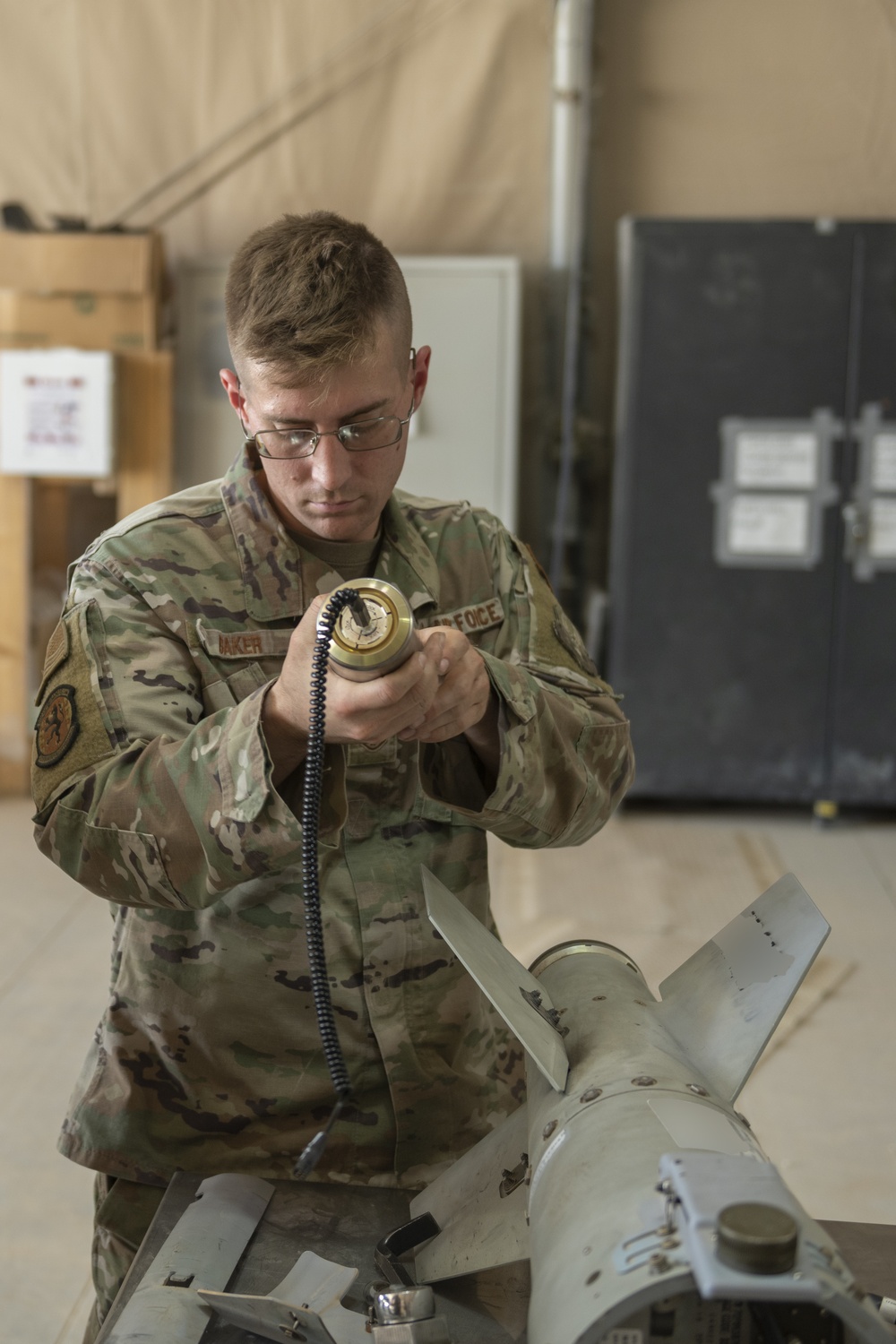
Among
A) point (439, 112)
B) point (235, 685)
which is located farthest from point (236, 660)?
point (439, 112)

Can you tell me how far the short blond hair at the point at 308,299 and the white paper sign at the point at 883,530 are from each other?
2923 millimetres

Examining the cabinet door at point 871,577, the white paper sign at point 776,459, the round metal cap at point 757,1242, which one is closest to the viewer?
the round metal cap at point 757,1242

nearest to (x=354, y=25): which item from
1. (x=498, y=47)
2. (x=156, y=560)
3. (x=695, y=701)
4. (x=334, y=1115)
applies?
(x=498, y=47)

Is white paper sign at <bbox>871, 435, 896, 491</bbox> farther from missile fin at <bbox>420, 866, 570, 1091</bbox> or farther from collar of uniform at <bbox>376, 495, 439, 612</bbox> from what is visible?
missile fin at <bbox>420, 866, 570, 1091</bbox>

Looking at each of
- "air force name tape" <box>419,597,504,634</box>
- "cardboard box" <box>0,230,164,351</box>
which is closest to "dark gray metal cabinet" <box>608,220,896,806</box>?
"cardboard box" <box>0,230,164,351</box>

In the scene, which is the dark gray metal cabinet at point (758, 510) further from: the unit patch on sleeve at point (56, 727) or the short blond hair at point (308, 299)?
the unit patch on sleeve at point (56, 727)

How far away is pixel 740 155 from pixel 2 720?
2.93 m

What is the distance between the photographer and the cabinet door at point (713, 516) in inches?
146

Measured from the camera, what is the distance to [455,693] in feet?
3.27

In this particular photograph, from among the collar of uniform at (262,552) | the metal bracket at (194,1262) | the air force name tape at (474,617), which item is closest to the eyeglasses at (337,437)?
the collar of uniform at (262,552)

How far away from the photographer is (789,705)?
3.88 m

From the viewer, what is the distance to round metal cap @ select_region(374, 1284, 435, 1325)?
91 cm

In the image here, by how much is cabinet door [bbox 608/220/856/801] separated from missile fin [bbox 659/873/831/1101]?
A: 9.45ft

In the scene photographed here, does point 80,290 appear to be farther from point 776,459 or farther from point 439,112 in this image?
point 776,459
